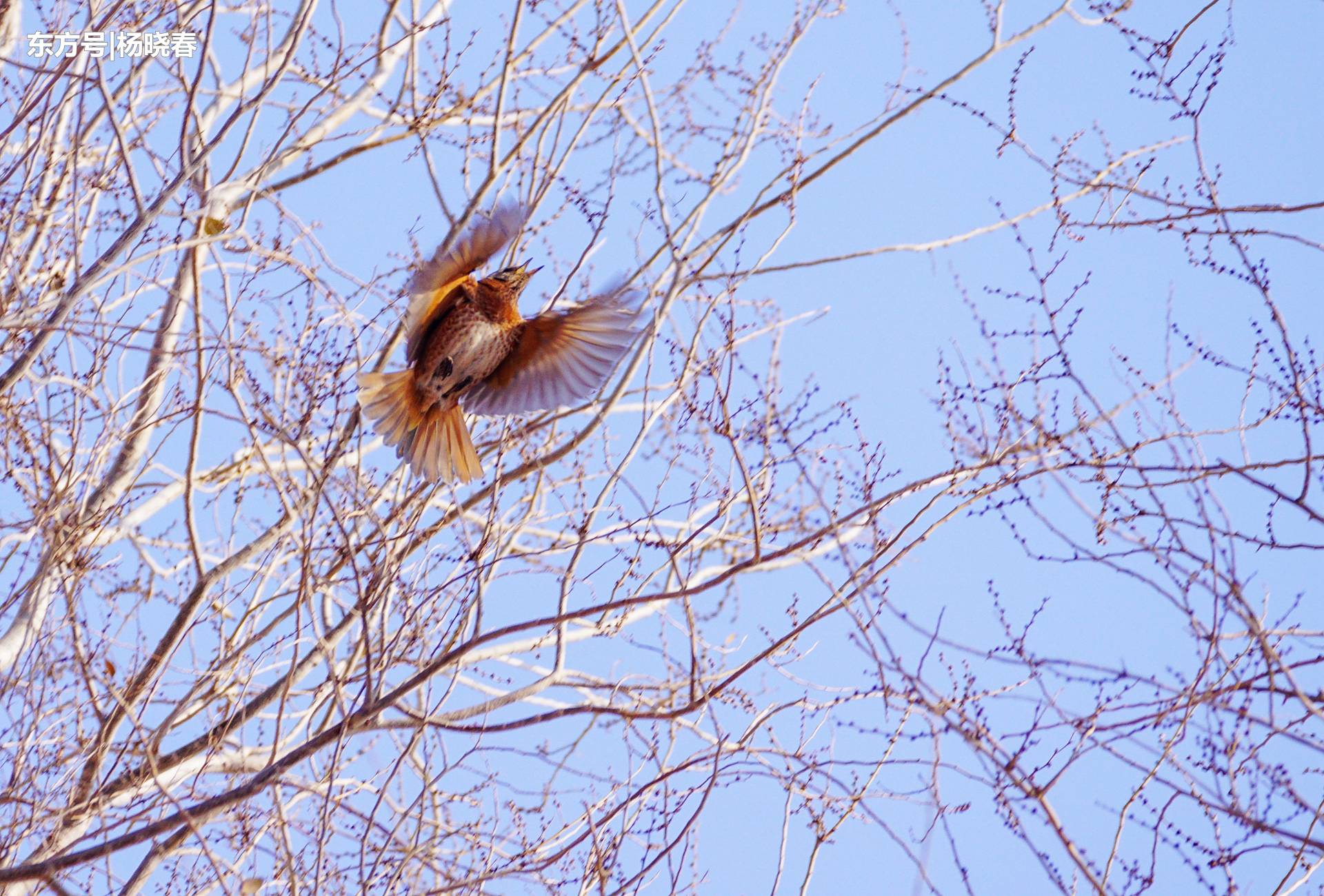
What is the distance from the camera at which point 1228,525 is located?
2639 millimetres

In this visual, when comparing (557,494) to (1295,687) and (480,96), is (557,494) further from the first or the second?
(1295,687)

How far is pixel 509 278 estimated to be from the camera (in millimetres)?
3803

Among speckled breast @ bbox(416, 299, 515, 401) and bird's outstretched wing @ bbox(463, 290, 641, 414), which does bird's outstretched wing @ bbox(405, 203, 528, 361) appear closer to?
speckled breast @ bbox(416, 299, 515, 401)

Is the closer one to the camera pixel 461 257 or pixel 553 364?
pixel 461 257

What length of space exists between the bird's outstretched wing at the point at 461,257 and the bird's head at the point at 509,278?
0.30 ft

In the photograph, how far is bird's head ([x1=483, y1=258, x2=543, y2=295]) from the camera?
3.80 meters

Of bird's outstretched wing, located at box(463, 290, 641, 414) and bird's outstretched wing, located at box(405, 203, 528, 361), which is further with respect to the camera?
bird's outstretched wing, located at box(463, 290, 641, 414)

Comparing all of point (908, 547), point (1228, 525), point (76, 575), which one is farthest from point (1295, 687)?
point (76, 575)

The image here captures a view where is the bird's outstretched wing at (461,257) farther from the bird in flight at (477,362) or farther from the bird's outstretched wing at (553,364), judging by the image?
the bird's outstretched wing at (553,364)

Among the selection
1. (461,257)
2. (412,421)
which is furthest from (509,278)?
(412,421)

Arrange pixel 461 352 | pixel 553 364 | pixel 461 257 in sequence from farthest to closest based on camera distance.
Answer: pixel 553 364, pixel 461 352, pixel 461 257

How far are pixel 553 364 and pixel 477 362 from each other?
0.23 m

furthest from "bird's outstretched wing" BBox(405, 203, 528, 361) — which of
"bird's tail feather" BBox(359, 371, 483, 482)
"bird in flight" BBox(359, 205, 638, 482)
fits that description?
"bird's tail feather" BBox(359, 371, 483, 482)

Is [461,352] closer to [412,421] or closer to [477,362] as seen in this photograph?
[477,362]
